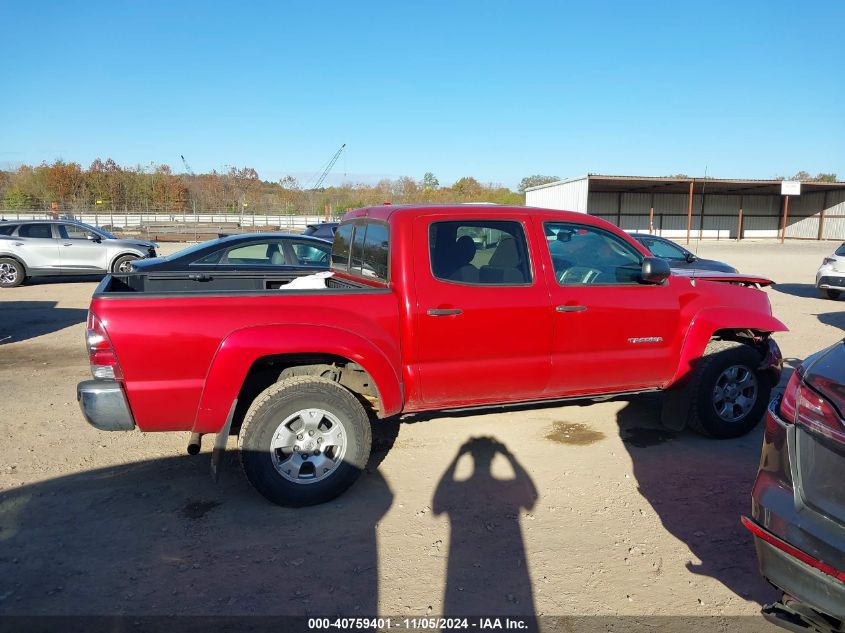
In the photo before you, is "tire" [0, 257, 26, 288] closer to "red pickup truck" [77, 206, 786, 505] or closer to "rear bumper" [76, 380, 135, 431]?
"red pickup truck" [77, 206, 786, 505]

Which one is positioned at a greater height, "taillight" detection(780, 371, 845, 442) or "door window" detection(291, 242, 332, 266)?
"door window" detection(291, 242, 332, 266)

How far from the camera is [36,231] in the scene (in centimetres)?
1534

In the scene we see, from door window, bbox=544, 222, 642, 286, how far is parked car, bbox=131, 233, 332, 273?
16.6 feet

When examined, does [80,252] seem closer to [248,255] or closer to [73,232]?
[73,232]

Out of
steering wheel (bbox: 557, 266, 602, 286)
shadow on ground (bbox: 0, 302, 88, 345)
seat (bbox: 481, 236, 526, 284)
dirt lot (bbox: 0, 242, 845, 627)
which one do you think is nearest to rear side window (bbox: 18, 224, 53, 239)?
shadow on ground (bbox: 0, 302, 88, 345)

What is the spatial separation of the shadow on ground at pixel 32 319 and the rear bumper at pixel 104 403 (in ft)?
21.7

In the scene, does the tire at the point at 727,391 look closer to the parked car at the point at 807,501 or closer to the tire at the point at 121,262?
the parked car at the point at 807,501

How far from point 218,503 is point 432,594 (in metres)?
1.71

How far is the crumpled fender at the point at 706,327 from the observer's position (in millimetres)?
4867

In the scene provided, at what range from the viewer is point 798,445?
8.20 ft

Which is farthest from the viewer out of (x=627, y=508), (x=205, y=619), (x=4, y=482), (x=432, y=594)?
(x=4, y=482)

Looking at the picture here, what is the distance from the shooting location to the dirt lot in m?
3.10

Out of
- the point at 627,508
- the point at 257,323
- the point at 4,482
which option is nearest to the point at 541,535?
the point at 627,508

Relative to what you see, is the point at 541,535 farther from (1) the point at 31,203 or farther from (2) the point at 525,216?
(1) the point at 31,203
